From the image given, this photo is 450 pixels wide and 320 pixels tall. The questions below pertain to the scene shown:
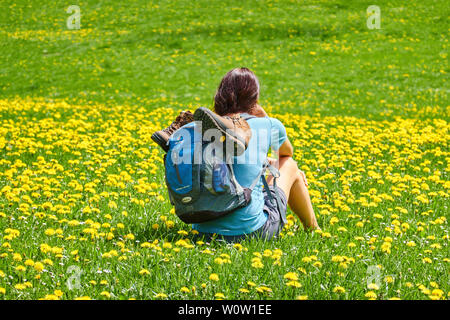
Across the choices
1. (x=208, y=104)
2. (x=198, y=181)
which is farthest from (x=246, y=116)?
(x=208, y=104)

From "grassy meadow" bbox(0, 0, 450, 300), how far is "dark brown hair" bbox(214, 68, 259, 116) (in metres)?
0.96

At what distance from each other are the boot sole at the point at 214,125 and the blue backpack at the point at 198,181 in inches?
5.4

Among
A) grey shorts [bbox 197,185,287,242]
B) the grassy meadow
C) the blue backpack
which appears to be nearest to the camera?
the grassy meadow

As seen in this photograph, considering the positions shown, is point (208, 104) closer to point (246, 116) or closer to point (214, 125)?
point (246, 116)

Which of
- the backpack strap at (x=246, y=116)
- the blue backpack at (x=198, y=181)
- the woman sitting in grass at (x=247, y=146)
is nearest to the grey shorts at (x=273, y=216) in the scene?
the woman sitting in grass at (x=247, y=146)

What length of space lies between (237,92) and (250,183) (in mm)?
646

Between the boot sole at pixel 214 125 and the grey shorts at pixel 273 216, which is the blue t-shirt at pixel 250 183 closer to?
the grey shorts at pixel 273 216

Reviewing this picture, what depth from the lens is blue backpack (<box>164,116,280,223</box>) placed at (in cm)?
319

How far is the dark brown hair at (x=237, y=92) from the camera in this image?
3.45 meters

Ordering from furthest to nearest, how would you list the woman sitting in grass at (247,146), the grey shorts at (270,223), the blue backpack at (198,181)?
the grey shorts at (270,223) < the woman sitting in grass at (247,146) < the blue backpack at (198,181)

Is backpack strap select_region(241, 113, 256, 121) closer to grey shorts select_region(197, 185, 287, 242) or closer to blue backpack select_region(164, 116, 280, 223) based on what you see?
blue backpack select_region(164, 116, 280, 223)

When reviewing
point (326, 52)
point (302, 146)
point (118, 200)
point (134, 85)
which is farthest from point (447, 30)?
point (118, 200)

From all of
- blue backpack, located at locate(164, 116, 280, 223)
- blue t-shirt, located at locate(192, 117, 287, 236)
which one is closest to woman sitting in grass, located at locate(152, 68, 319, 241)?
blue t-shirt, located at locate(192, 117, 287, 236)
